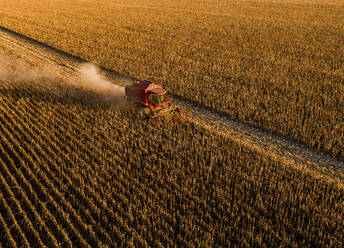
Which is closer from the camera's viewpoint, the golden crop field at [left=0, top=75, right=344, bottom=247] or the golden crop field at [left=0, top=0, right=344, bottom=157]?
the golden crop field at [left=0, top=75, right=344, bottom=247]

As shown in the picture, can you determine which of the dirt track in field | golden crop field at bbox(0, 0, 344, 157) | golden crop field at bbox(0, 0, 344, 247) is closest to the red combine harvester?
golden crop field at bbox(0, 0, 344, 247)

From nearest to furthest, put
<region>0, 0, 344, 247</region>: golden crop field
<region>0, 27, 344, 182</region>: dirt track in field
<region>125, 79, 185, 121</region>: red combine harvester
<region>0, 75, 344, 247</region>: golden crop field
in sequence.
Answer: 1. <region>0, 75, 344, 247</region>: golden crop field
2. <region>0, 0, 344, 247</region>: golden crop field
3. <region>0, 27, 344, 182</region>: dirt track in field
4. <region>125, 79, 185, 121</region>: red combine harvester

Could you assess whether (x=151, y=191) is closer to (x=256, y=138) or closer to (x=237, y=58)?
(x=256, y=138)

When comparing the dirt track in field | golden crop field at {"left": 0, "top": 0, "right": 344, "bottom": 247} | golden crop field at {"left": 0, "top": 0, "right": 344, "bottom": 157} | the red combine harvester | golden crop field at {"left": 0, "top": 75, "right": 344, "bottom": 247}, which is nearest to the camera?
golden crop field at {"left": 0, "top": 75, "right": 344, "bottom": 247}

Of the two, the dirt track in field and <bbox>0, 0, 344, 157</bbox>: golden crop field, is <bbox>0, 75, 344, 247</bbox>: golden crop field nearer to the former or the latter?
the dirt track in field

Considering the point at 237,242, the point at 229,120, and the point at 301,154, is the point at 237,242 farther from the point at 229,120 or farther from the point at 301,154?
the point at 229,120
